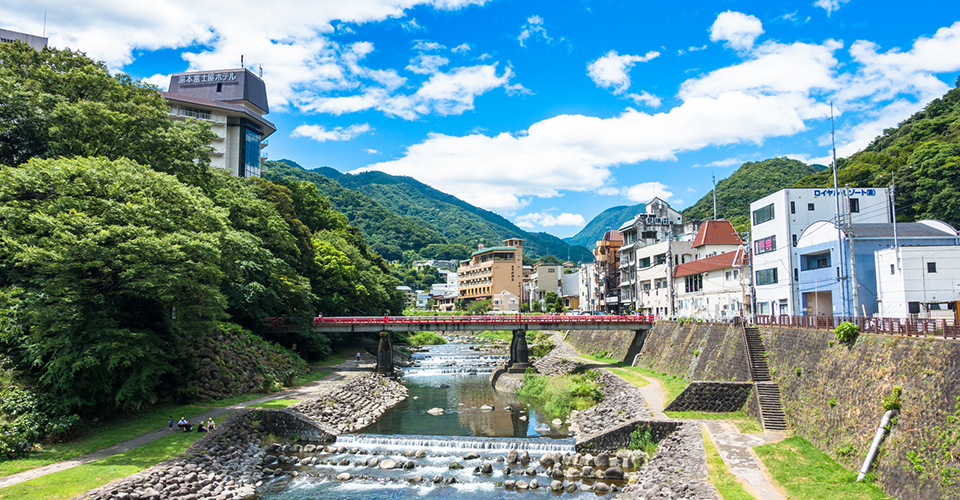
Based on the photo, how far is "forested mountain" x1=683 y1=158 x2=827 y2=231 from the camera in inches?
3922

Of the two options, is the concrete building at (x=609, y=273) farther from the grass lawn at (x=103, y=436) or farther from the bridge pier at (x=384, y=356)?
the grass lawn at (x=103, y=436)

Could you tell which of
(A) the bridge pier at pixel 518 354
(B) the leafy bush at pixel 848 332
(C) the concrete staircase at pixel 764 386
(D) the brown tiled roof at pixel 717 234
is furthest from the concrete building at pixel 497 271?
(B) the leafy bush at pixel 848 332

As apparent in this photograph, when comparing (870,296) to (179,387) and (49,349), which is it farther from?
(49,349)

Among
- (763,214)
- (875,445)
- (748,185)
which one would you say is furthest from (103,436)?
(748,185)

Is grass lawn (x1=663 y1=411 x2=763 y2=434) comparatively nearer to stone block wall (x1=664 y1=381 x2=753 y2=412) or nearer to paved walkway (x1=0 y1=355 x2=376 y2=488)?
stone block wall (x1=664 y1=381 x2=753 y2=412)

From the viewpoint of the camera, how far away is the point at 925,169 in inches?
2270

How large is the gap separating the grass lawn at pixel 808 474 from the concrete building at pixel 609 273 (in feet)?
182

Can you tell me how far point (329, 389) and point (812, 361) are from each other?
28938 mm

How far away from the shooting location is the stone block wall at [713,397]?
92.3ft

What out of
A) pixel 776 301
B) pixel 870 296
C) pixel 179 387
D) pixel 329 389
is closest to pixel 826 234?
pixel 870 296

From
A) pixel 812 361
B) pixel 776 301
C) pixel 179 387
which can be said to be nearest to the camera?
pixel 812 361

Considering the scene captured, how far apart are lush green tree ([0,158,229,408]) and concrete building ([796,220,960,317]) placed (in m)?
35.7

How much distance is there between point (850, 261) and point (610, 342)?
25354mm

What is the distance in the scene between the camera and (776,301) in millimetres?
41500
